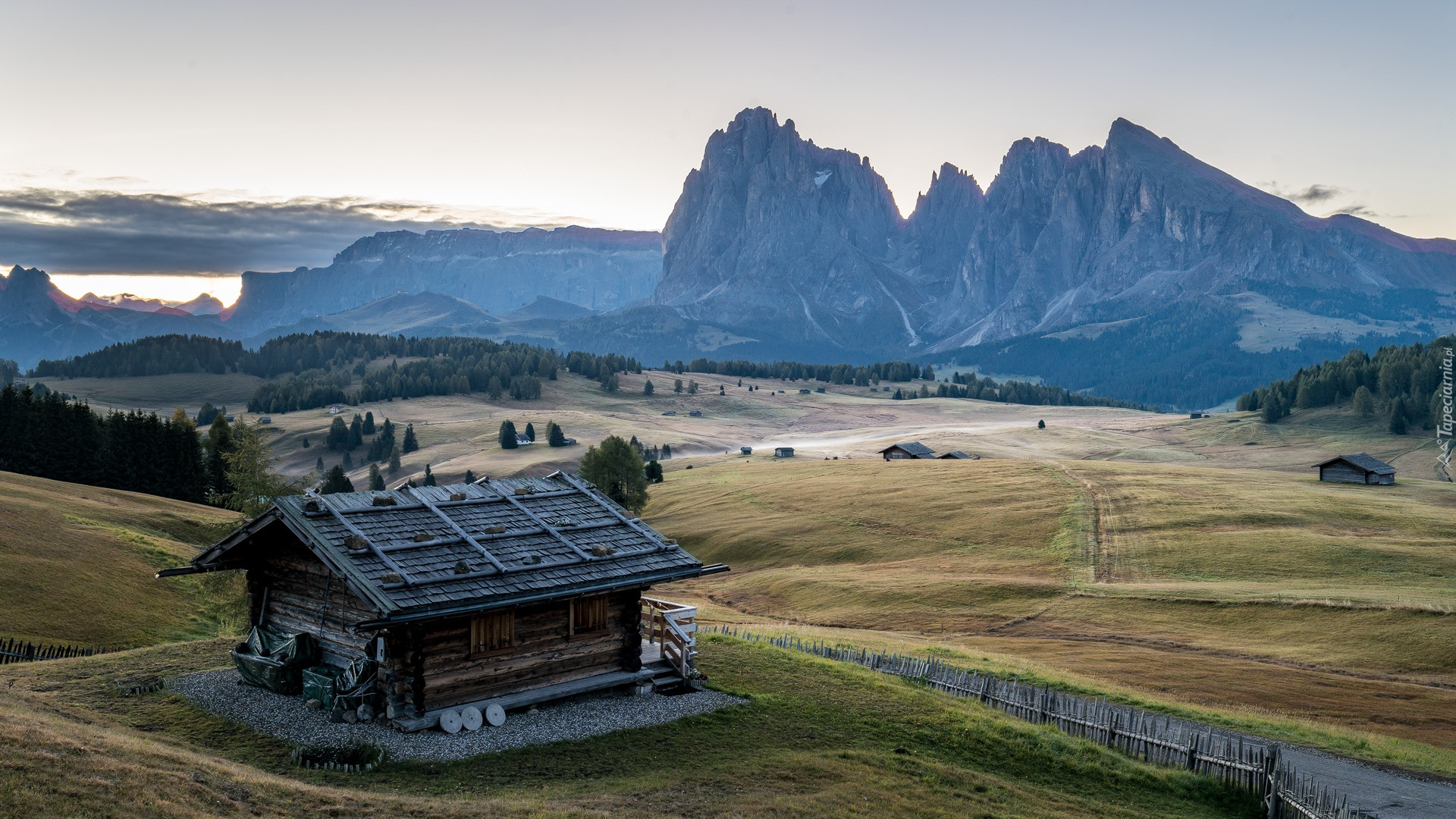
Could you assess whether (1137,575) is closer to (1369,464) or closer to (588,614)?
(588,614)

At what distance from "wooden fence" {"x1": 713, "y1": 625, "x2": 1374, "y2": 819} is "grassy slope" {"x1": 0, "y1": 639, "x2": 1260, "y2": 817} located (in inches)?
29.3

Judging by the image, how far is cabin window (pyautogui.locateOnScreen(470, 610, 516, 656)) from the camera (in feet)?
92.4


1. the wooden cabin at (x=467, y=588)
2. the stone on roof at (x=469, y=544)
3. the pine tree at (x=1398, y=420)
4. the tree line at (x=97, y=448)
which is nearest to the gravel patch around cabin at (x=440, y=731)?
the wooden cabin at (x=467, y=588)

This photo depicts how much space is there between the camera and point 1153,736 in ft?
98.8

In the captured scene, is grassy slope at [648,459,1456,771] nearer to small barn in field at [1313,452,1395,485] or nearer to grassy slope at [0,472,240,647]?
small barn in field at [1313,452,1395,485]

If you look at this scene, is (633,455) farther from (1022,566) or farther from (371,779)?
(371,779)

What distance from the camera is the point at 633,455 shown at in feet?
351

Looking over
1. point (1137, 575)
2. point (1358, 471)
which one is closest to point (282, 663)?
point (1137, 575)

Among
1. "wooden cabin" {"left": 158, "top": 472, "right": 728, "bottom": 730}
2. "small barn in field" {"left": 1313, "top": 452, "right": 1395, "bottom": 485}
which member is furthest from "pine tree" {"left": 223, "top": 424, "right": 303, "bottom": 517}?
"small barn in field" {"left": 1313, "top": 452, "right": 1395, "bottom": 485}

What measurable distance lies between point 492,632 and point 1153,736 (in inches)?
769

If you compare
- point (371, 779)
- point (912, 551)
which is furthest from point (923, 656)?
point (912, 551)

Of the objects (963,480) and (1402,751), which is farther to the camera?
(963,480)

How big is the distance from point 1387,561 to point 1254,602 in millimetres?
18998

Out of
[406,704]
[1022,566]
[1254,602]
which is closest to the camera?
[406,704]
